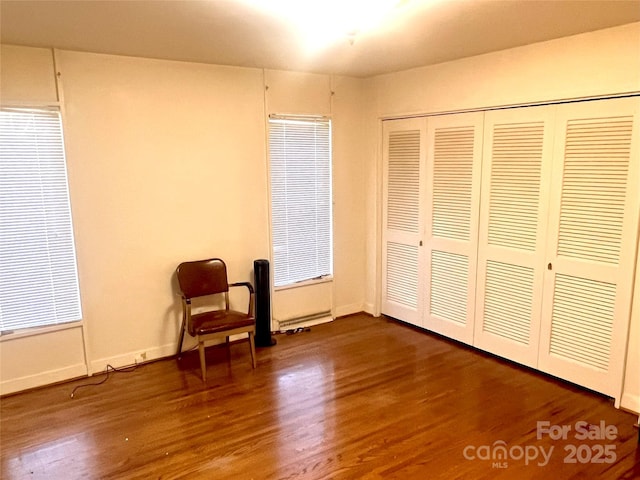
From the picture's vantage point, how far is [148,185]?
3.68 m

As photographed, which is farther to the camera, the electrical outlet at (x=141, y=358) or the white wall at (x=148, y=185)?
the electrical outlet at (x=141, y=358)

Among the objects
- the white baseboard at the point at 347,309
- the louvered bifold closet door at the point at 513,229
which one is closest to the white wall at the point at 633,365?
the louvered bifold closet door at the point at 513,229

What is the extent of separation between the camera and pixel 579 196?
3145mm

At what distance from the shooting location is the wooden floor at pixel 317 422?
98.6 inches

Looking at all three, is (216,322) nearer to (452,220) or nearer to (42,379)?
(42,379)

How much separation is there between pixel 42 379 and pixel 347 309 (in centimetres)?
282

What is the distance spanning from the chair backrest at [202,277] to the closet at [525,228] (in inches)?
69.7

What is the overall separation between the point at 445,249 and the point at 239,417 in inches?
88.7

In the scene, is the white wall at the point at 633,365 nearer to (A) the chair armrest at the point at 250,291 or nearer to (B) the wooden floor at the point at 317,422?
(B) the wooden floor at the point at 317,422

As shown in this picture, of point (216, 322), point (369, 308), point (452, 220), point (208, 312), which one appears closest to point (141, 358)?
point (208, 312)

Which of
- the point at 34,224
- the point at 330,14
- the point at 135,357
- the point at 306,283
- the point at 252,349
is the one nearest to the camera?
the point at 330,14

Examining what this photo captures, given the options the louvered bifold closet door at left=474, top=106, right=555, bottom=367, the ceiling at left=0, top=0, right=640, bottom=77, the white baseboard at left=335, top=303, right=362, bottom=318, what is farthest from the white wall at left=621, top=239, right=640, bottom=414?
the white baseboard at left=335, top=303, right=362, bottom=318

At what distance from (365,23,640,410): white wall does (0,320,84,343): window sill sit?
2.87 metres

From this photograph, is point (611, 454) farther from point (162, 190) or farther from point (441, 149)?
point (162, 190)
